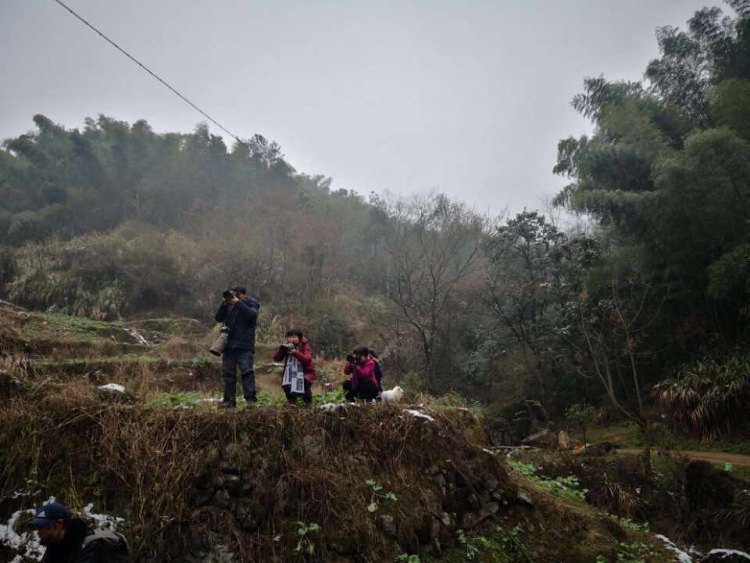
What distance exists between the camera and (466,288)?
21438 mm

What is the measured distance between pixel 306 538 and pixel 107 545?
215 centimetres

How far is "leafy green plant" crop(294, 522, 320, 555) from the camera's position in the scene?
4469mm

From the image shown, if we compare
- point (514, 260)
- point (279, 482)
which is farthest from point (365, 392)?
point (514, 260)

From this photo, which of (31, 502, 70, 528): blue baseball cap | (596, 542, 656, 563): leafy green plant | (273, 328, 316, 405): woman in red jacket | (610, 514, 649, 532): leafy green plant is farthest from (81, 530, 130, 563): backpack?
(610, 514, 649, 532): leafy green plant

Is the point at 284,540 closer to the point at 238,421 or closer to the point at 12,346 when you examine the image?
the point at 238,421

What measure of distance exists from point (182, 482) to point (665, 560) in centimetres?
610

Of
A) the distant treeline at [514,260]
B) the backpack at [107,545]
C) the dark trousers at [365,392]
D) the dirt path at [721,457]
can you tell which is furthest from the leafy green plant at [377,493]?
the dirt path at [721,457]

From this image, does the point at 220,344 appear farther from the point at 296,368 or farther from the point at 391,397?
the point at 391,397

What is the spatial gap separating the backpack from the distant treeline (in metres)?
9.00

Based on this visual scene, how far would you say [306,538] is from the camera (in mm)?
4566

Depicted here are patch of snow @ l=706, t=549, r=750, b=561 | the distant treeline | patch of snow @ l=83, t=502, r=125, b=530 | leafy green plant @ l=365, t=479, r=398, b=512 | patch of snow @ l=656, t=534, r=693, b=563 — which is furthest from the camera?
the distant treeline

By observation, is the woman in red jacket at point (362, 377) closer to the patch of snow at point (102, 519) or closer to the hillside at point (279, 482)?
the hillside at point (279, 482)

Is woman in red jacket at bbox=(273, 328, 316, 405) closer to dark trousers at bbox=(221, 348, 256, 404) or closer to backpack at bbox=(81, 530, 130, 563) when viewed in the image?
dark trousers at bbox=(221, 348, 256, 404)

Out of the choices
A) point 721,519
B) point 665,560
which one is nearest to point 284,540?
point 665,560
